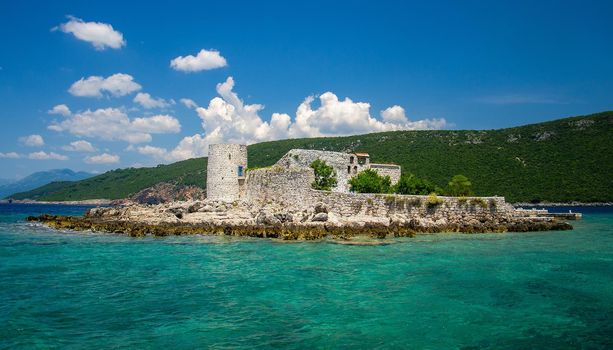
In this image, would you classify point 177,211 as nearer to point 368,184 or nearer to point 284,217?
point 284,217

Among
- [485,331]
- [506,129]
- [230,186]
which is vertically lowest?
[485,331]

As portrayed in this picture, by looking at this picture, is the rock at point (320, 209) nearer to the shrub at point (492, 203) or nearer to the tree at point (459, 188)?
the tree at point (459, 188)

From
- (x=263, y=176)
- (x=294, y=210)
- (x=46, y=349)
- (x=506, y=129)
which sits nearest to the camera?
(x=46, y=349)

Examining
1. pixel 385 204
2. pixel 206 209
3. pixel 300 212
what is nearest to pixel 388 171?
pixel 385 204

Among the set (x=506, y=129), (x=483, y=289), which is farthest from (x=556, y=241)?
Result: (x=506, y=129)

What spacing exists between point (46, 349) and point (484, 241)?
62.5 ft

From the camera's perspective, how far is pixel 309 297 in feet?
37.1

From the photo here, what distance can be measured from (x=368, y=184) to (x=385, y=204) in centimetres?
517

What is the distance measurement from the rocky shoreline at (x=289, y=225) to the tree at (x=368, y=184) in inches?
233

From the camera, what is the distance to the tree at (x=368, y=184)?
32625 mm

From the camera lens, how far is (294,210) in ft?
97.5

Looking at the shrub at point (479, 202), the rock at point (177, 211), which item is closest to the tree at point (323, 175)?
the rock at point (177, 211)

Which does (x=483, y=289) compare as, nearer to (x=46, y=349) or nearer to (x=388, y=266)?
(x=388, y=266)

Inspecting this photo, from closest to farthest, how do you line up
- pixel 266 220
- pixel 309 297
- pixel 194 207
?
pixel 309 297 < pixel 266 220 < pixel 194 207
